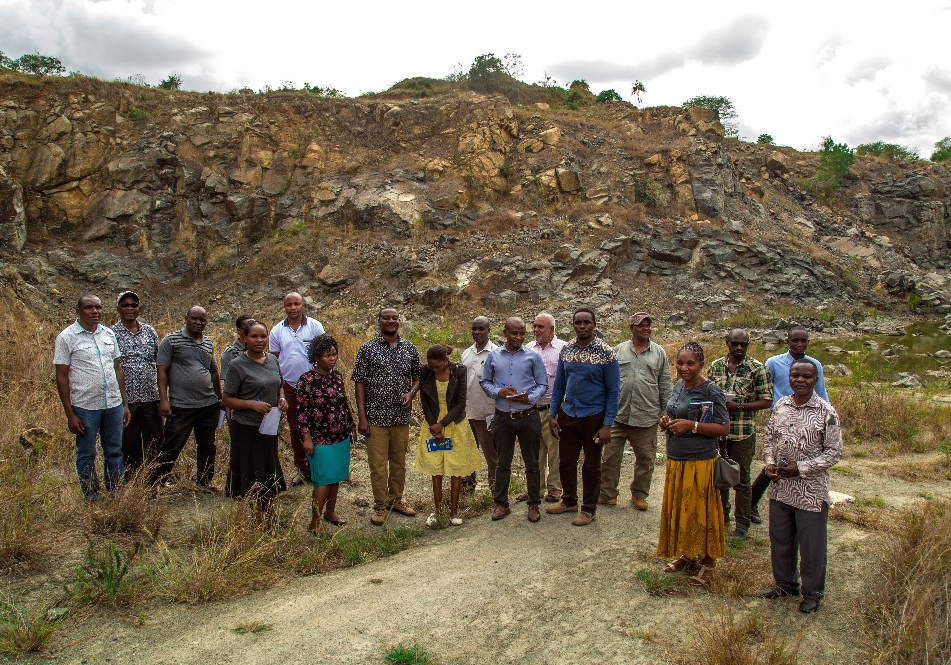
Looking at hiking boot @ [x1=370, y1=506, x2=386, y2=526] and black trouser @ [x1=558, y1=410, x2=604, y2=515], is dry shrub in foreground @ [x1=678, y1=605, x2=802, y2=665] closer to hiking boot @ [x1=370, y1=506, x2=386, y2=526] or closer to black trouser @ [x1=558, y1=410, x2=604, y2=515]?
black trouser @ [x1=558, y1=410, x2=604, y2=515]

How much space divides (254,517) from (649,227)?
733 inches

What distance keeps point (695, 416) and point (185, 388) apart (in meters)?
4.16

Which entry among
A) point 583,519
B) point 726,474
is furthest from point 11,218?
point 726,474

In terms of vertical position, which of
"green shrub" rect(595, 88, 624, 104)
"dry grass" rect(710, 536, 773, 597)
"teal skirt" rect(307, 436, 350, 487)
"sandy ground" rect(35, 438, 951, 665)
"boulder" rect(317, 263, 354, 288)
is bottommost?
"sandy ground" rect(35, 438, 951, 665)

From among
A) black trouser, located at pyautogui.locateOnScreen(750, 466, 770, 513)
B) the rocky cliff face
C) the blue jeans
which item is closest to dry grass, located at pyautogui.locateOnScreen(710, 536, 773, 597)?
black trouser, located at pyautogui.locateOnScreen(750, 466, 770, 513)

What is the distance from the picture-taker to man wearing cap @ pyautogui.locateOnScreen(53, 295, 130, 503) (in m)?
4.50

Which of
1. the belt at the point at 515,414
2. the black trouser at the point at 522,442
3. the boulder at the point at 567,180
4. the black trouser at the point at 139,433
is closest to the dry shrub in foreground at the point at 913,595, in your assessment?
the black trouser at the point at 522,442

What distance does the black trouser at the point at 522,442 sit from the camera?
4965mm

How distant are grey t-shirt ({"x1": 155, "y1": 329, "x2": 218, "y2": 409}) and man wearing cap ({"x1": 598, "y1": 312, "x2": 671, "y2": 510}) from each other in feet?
11.8

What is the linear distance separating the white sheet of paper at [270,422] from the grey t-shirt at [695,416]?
9.55ft

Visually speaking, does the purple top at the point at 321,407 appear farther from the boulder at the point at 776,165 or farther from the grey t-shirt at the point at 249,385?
the boulder at the point at 776,165

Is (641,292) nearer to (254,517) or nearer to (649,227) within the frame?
(649,227)

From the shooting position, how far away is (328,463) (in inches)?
185

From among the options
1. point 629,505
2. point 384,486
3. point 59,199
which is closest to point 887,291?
point 629,505
